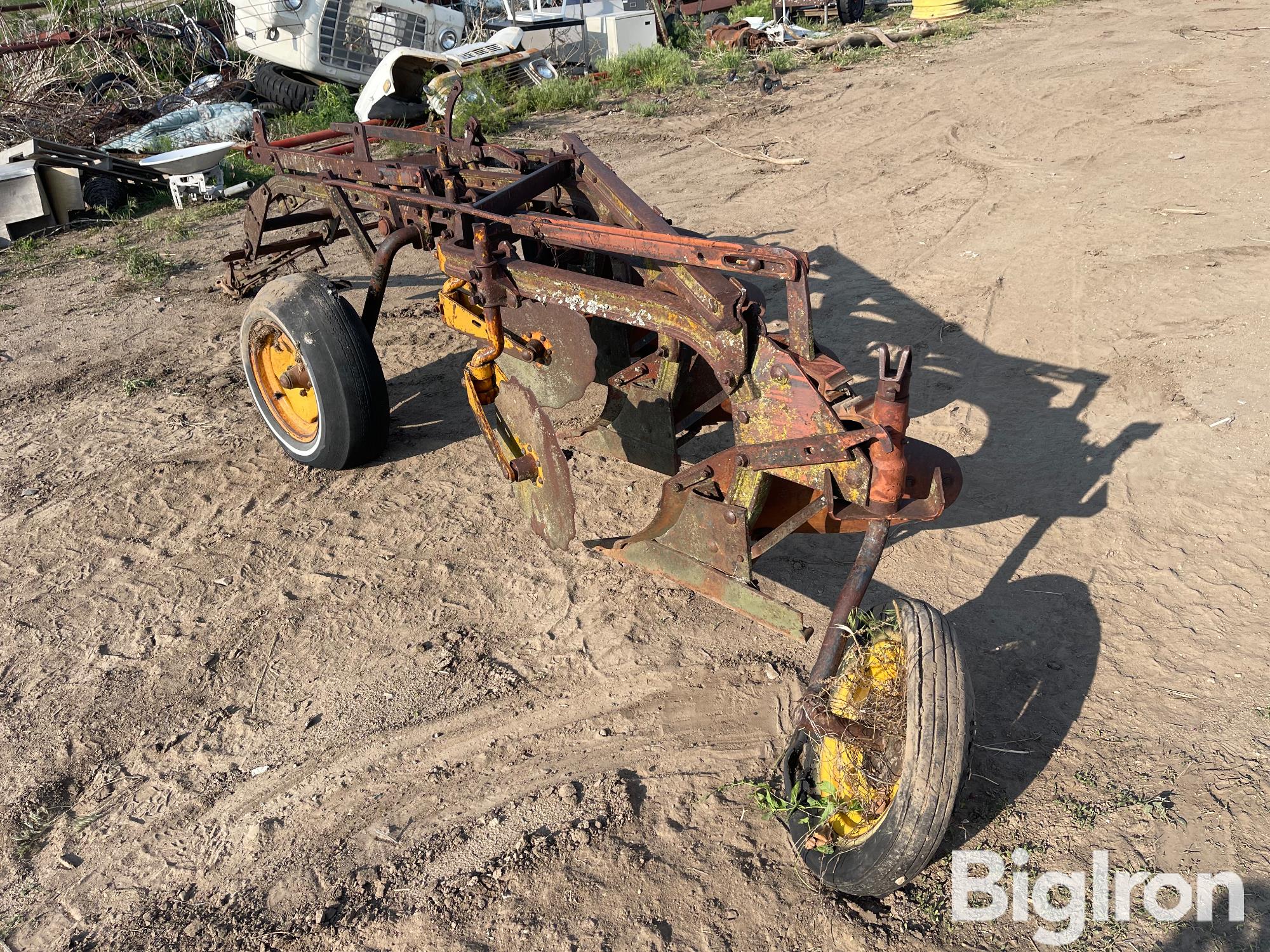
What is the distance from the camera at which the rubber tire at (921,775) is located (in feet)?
8.43

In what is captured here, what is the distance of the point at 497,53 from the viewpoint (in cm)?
1227

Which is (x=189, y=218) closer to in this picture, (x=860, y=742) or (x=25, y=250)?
(x=25, y=250)

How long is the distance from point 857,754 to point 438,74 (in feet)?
36.7

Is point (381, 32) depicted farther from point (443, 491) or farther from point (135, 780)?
point (135, 780)

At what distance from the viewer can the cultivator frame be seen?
3135mm

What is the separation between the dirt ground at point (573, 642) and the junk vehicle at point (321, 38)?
6.26 metres

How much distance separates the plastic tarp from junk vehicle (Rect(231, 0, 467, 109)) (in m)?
0.93

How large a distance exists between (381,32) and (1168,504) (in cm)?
1174

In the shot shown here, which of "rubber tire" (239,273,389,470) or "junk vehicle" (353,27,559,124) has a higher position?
"junk vehicle" (353,27,559,124)

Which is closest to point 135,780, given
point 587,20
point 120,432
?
point 120,432

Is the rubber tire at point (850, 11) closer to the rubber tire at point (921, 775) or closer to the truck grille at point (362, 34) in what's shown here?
the truck grille at point (362, 34)

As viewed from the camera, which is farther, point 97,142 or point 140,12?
point 140,12

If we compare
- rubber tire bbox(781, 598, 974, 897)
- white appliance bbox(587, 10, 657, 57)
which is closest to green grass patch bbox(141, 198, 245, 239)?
white appliance bbox(587, 10, 657, 57)

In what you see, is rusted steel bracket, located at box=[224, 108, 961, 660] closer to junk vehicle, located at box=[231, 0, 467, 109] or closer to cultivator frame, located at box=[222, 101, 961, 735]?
cultivator frame, located at box=[222, 101, 961, 735]
